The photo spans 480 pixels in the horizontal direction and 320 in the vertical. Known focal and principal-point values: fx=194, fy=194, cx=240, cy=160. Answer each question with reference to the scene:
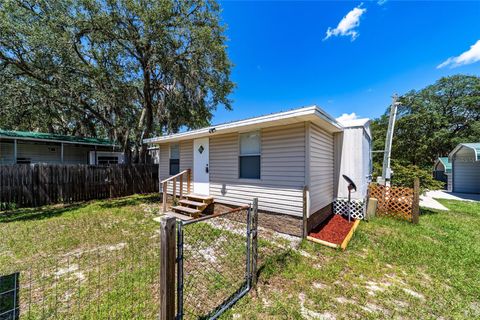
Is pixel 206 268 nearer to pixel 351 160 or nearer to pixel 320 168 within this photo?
pixel 320 168

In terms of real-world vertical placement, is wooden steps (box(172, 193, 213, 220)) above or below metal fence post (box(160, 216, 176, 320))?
below

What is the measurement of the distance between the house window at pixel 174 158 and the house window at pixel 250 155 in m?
3.62

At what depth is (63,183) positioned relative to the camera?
8.06 meters

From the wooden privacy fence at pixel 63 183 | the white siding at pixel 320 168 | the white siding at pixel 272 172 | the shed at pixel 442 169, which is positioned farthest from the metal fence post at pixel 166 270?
the shed at pixel 442 169

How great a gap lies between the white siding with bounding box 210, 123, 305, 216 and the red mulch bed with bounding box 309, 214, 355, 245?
80 cm

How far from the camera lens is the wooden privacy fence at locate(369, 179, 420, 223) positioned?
5.62m

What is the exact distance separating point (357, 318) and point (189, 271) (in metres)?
2.30

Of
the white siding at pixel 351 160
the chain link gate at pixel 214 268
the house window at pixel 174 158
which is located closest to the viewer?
the chain link gate at pixel 214 268

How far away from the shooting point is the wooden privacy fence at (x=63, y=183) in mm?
7074

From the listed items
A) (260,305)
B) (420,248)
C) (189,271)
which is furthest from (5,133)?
(420,248)

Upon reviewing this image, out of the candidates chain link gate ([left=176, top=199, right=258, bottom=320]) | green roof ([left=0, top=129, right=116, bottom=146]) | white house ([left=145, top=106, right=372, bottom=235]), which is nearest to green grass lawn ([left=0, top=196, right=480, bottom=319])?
chain link gate ([left=176, top=199, right=258, bottom=320])

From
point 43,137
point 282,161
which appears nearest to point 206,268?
point 282,161

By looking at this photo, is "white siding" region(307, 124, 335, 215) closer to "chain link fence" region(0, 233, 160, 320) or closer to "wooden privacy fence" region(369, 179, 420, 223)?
"wooden privacy fence" region(369, 179, 420, 223)

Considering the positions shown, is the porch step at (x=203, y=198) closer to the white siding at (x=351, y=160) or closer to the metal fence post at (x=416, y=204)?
the white siding at (x=351, y=160)
